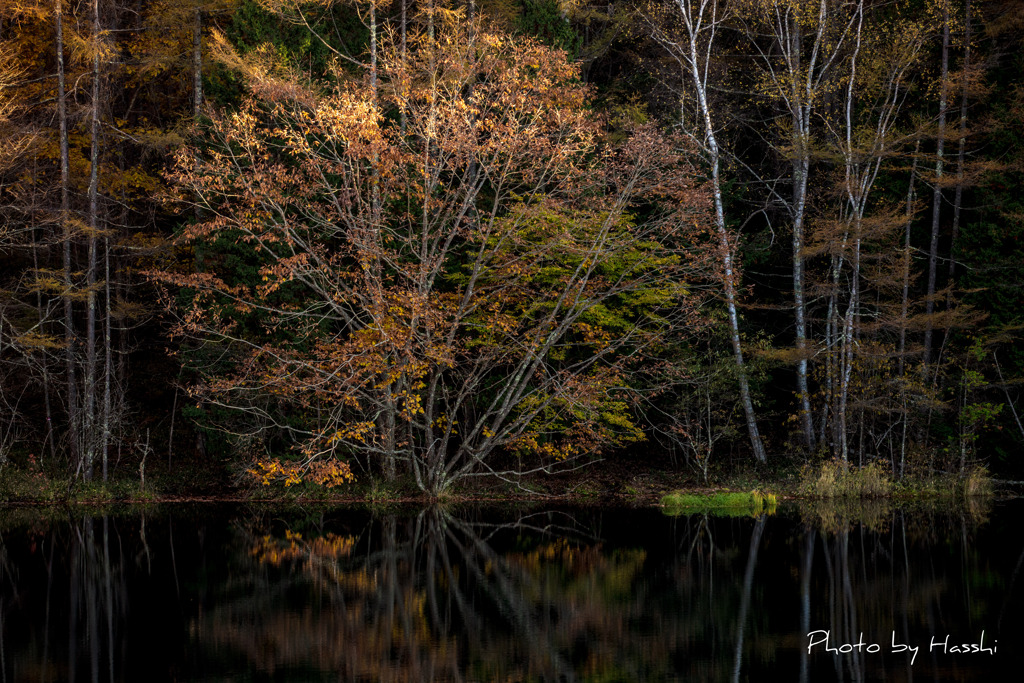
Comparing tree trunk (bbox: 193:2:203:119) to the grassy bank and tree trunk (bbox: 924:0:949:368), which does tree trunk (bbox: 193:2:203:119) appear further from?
tree trunk (bbox: 924:0:949:368)

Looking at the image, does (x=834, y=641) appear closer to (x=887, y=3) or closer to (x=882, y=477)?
(x=882, y=477)

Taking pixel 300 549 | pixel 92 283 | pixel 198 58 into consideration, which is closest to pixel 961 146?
pixel 300 549

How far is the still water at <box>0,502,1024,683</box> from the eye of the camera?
7.77 meters

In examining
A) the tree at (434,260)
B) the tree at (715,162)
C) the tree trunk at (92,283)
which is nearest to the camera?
the tree at (434,260)

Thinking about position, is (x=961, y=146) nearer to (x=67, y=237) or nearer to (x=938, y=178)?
(x=938, y=178)

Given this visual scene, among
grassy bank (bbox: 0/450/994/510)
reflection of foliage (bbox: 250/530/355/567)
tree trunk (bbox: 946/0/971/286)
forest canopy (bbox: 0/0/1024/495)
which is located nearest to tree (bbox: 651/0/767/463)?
forest canopy (bbox: 0/0/1024/495)

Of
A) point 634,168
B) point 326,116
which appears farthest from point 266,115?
point 634,168

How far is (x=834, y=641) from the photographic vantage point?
8500mm

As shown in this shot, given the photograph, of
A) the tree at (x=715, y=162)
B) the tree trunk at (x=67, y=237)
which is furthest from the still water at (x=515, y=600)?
the tree at (x=715, y=162)

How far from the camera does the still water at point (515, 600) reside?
25.5 ft

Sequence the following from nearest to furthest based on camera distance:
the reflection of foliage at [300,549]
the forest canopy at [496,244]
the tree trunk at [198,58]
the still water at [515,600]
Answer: the still water at [515,600]
the reflection of foliage at [300,549]
the forest canopy at [496,244]
the tree trunk at [198,58]

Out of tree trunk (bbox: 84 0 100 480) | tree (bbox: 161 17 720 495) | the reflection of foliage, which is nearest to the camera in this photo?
the reflection of foliage

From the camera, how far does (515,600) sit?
1025 centimetres

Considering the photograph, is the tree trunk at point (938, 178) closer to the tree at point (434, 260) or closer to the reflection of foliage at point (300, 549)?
the tree at point (434, 260)
